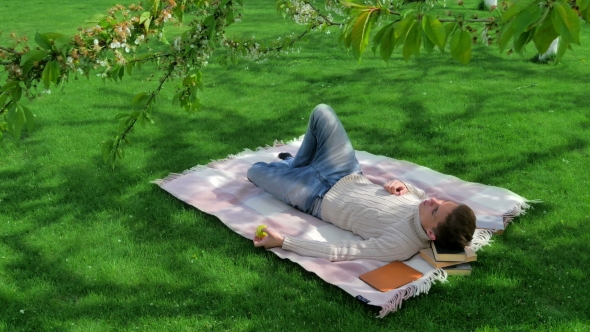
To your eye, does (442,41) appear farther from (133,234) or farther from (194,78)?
(133,234)

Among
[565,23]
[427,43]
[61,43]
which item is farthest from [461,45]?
[61,43]

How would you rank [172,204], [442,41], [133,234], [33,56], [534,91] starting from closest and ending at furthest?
[442,41] < [33,56] < [133,234] < [172,204] < [534,91]

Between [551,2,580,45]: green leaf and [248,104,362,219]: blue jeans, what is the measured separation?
3.28 metres

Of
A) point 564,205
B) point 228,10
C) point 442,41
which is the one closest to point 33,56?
point 228,10

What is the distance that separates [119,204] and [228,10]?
2668 mm

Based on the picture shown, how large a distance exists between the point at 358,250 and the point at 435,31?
250cm

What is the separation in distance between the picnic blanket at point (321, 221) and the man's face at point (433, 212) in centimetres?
31

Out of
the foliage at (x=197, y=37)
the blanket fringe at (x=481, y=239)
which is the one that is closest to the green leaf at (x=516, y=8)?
the foliage at (x=197, y=37)

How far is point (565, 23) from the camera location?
158cm

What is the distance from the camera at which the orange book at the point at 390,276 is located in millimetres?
3764

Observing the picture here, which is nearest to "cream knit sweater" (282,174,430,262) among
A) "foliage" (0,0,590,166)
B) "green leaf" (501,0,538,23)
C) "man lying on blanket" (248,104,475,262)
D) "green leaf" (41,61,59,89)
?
"man lying on blanket" (248,104,475,262)

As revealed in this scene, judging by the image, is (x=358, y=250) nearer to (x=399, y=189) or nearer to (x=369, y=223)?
(x=369, y=223)

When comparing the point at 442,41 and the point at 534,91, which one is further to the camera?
the point at 534,91

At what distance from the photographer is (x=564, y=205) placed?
4.84 m
